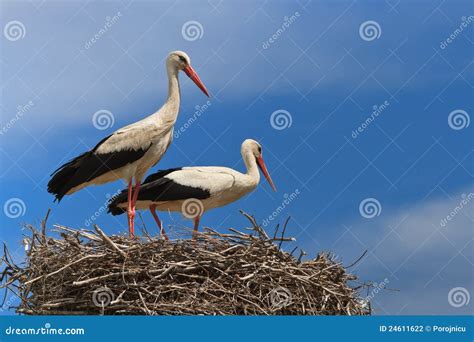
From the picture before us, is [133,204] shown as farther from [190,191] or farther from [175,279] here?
[175,279]

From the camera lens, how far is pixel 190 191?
8070 millimetres

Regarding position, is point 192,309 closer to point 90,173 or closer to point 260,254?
point 260,254

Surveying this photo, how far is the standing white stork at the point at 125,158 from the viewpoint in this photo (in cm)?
781

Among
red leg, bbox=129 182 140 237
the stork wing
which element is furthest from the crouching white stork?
red leg, bbox=129 182 140 237

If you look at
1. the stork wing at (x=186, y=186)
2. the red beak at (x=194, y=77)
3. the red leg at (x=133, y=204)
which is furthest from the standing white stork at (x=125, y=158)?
the red beak at (x=194, y=77)

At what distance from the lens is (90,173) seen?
778cm

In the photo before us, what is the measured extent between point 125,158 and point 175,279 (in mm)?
1888

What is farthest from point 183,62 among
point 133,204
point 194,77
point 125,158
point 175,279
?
point 175,279

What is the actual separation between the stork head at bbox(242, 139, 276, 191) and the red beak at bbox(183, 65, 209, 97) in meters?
0.80

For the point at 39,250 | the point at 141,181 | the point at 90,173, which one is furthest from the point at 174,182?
the point at 39,250

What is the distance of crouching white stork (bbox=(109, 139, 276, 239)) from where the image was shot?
810 cm

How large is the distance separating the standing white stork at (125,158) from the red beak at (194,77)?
1.46 feet

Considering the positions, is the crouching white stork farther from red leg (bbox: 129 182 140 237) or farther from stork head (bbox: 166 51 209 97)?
stork head (bbox: 166 51 209 97)

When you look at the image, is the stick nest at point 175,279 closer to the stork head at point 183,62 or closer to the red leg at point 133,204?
the red leg at point 133,204
